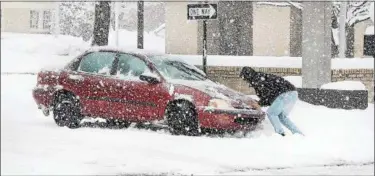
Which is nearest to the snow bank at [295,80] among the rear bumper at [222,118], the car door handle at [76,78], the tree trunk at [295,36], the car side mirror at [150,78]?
the rear bumper at [222,118]

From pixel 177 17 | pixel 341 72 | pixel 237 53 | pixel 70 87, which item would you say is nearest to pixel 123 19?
pixel 177 17

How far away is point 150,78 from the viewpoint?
1125 centimetres

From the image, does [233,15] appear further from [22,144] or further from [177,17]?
[22,144]

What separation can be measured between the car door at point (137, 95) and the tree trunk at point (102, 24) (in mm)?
7571

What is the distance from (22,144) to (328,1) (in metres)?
8.89

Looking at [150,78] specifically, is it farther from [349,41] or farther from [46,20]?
[46,20]

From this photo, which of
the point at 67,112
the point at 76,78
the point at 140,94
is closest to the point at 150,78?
the point at 140,94

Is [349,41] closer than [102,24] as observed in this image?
No

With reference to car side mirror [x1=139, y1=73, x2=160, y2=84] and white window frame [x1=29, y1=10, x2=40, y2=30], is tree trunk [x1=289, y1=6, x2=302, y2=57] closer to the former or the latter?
car side mirror [x1=139, y1=73, x2=160, y2=84]

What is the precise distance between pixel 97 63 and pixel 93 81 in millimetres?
401

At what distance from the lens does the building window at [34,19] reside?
38344 mm

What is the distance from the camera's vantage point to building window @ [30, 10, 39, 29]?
126ft

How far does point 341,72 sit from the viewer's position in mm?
17406

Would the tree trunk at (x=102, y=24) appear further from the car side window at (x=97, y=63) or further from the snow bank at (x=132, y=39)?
the snow bank at (x=132, y=39)
